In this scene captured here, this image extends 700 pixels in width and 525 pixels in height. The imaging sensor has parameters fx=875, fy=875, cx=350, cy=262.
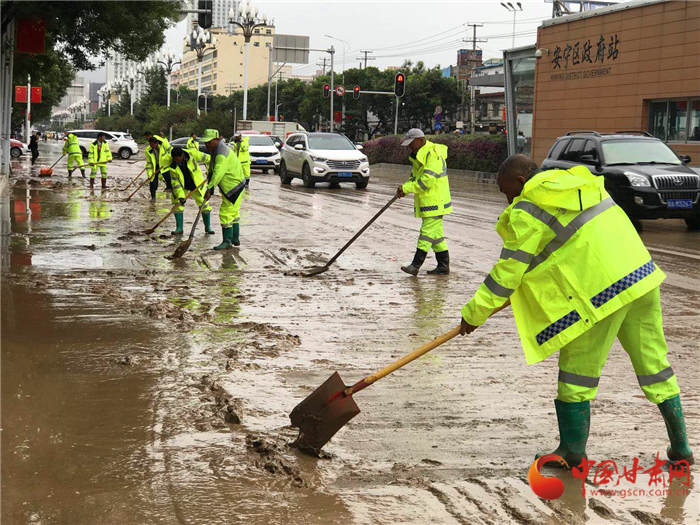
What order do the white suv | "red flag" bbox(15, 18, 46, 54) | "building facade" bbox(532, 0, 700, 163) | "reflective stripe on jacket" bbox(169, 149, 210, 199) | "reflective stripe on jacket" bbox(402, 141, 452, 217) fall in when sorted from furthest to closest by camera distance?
"building facade" bbox(532, 0, 700, 163), the white suv, "red flag" bbox(15, 18, 46, 54), "reflective stripe on jacket" bbox(169, 149, 210, 199), "reflective stripe on jacket" bbox(402, 141, 452, 217)

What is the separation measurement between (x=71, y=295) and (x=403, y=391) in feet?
14.1

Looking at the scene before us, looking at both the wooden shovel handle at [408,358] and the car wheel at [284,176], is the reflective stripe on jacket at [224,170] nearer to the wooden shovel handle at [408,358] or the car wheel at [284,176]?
the wooden shovel handle at [408,358]

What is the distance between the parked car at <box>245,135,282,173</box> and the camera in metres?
34.3

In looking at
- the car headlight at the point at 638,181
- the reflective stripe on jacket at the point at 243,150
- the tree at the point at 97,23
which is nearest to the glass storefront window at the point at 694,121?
the car headlight at the point at 638,181

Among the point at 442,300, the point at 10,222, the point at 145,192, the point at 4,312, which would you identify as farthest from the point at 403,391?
the point at 145,192

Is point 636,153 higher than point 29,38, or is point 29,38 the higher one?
point 29,38

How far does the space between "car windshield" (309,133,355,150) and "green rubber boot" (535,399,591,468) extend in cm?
2216

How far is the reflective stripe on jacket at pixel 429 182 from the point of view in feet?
32.1

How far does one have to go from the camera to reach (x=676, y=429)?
4.14 m

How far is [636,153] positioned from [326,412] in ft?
42.5

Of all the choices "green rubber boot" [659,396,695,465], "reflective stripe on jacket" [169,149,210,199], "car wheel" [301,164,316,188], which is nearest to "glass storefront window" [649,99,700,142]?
"car wheel" [301,164,316,188]

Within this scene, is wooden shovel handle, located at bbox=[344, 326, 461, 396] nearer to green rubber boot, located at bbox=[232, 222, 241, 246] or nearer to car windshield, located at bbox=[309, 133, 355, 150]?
green rubber boot, located at bbox=[232, 222, 241, 246]

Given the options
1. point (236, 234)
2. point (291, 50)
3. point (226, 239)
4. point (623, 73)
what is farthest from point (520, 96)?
point (226, 239)

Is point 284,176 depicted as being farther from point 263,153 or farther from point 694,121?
point 694,121
